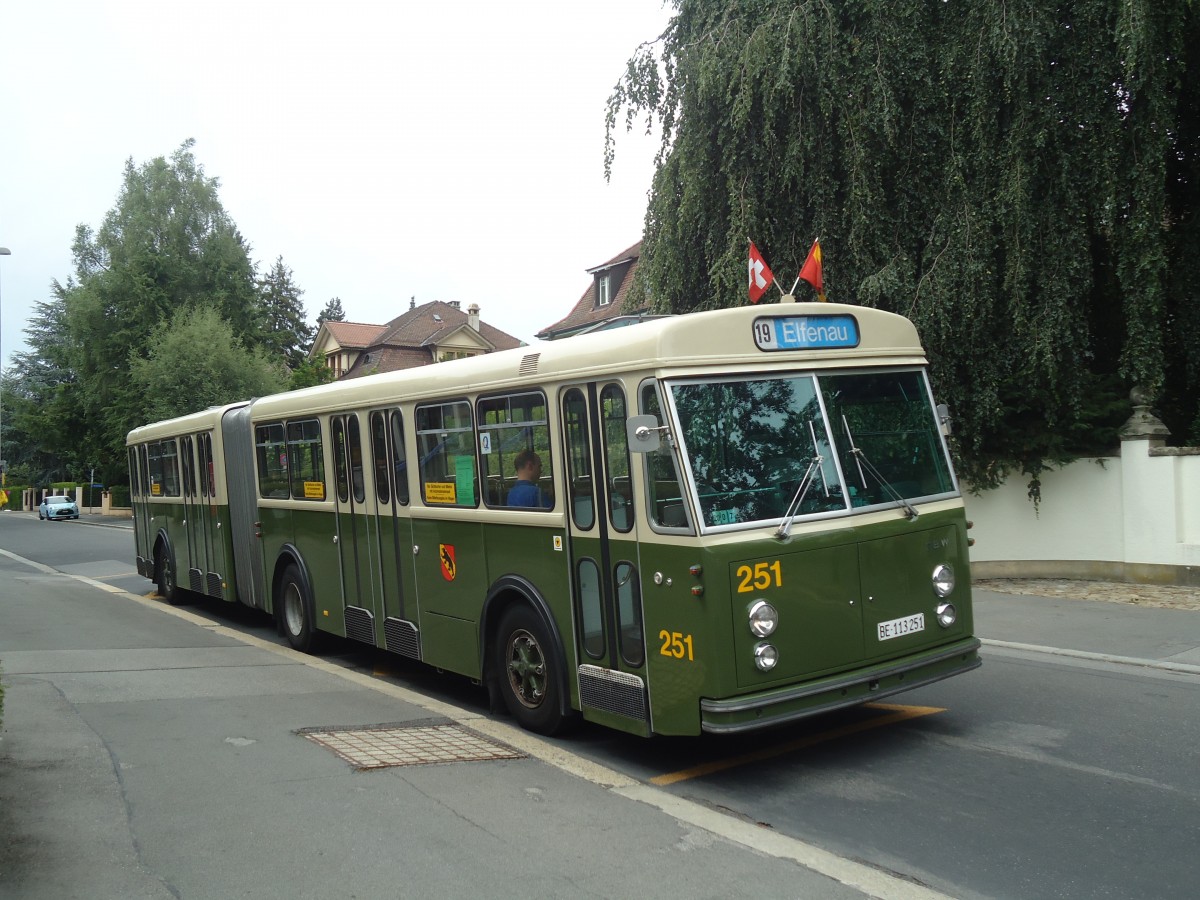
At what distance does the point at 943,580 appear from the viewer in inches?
270

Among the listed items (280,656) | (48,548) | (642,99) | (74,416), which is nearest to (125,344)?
(74,416)

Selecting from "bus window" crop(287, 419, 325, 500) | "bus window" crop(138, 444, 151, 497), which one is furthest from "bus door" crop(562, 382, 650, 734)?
"bus window" crop(138, 444, 151, 497)

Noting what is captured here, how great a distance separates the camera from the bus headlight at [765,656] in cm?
593

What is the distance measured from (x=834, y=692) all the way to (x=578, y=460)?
2.08 metres

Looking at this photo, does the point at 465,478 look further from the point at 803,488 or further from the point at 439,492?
the point at 803,488

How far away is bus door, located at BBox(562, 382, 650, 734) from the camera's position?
6355 mm

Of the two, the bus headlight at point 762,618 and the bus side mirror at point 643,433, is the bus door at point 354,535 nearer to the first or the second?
the bus side mirror at point 643,433

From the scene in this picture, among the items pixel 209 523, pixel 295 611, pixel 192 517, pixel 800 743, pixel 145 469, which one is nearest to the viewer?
pixel 800 743

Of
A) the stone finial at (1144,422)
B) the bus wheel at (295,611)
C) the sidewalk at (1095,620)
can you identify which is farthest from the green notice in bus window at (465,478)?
the stone finial at (1144,422)

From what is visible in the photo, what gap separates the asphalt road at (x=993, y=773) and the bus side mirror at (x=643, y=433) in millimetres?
1993

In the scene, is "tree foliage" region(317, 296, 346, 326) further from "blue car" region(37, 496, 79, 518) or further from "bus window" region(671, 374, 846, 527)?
"bus window" region(671, 374, 846, 527)

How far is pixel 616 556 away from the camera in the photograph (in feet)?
21.2

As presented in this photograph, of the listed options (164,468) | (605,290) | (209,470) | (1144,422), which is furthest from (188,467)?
(605,290)

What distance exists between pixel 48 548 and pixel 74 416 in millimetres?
27080
